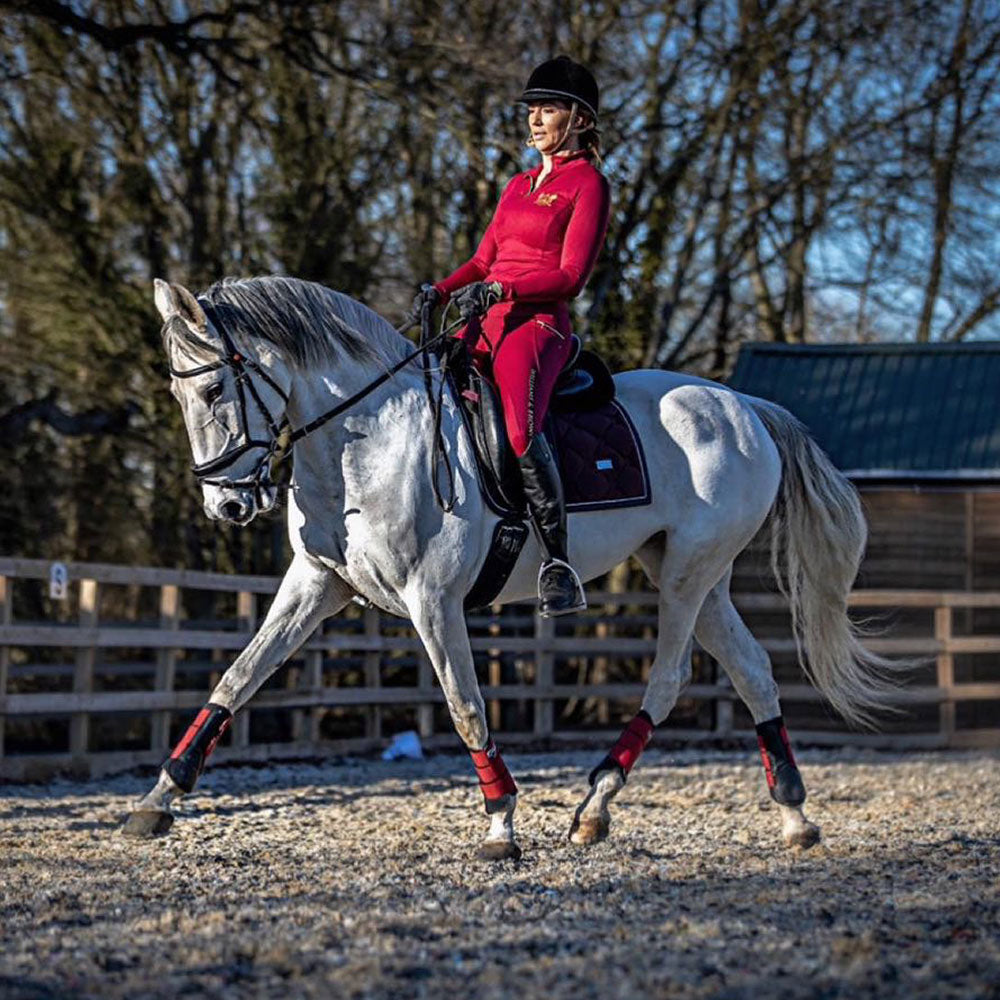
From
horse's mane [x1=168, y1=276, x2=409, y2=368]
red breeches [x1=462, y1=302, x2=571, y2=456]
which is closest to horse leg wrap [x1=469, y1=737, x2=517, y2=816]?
red breeches [x1=462, y1=302, x2=571, y2=456]

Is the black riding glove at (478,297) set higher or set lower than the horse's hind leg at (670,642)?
higher

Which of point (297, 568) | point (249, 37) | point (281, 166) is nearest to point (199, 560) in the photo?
point (281, 166)

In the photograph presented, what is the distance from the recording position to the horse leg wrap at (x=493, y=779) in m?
6.18

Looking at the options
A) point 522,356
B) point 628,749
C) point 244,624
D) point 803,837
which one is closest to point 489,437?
point 522,356

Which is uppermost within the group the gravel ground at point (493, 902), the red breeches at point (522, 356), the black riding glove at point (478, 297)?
the black riding glove at point (478, 297)

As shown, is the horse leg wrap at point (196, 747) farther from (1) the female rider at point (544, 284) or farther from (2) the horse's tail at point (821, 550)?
(2) the horse's tail at point (821, 550)

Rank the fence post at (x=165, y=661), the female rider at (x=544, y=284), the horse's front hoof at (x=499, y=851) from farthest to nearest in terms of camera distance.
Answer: the fence post at (x=165, y=661), the female rider at (x=544, y=284), the horse's front hoof at (x=499, y=851)

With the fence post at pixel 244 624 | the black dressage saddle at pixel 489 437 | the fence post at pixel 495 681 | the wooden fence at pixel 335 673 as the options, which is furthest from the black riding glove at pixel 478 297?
the fence post at pixel 495 681

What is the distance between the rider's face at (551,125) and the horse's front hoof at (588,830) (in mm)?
2765

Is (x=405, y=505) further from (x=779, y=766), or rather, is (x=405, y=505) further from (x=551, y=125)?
(x=779, y=766)

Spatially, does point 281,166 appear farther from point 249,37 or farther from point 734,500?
point 734,500

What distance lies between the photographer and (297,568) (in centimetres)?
635

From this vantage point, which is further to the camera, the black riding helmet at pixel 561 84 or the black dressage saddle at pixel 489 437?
the black riding helmet at pixel 561 84

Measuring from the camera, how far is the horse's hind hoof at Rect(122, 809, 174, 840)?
6172 mm
